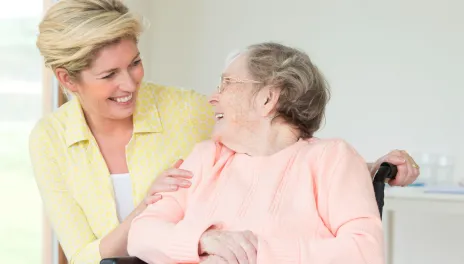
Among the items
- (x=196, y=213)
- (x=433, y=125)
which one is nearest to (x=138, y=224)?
(x=196, y=213)

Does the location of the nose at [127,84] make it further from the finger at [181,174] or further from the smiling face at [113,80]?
the finger at [181,174]

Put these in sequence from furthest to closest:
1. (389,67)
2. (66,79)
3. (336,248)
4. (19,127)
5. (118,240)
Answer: (389,67) → (19,127) → (66,79) → (118,240) → (336,248)

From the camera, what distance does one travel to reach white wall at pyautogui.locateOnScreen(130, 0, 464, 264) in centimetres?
413

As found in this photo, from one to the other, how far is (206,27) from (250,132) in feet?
10.0

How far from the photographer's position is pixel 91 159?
223cm

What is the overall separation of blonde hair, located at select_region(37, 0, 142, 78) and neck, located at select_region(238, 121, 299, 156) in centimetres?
53

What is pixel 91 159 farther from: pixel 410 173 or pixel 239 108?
pixel 410 173

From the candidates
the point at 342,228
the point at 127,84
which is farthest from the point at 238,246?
the point at 127,84

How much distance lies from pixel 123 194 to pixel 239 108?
57cm

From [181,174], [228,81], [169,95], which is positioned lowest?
[181,174]

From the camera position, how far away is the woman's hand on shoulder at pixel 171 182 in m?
1.87

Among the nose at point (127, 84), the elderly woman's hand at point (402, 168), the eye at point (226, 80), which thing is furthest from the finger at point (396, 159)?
the nose at point (127, 84)

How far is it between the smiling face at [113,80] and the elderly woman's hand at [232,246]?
24.1 inches

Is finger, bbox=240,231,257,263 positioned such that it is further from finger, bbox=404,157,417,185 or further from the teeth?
the teeth
